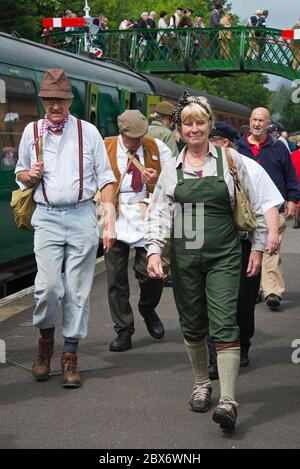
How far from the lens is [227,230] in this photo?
17.7ft

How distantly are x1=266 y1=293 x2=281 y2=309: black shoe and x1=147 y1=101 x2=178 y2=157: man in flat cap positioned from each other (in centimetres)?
194

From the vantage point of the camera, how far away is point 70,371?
243 inches

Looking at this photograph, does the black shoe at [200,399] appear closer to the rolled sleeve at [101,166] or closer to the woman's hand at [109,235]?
the woman's hand at [109,235]

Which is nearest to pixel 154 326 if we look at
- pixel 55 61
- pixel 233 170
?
→ pixel 233 170

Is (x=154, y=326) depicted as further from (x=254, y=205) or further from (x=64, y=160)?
(x=254, y=205)

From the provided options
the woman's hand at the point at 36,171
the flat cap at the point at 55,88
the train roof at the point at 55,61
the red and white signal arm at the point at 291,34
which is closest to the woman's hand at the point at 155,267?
the woman's hand at the point at 36,171

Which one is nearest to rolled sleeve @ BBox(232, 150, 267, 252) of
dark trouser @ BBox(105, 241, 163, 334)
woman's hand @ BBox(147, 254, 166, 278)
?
woman's hand @ BBox(147, 254, 166, 278)

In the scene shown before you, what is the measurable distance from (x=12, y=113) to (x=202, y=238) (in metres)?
5.83

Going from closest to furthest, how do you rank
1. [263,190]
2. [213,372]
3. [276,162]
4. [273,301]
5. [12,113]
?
[263,190] < [213,372] < [276,162] < [273,301] < [12,113]

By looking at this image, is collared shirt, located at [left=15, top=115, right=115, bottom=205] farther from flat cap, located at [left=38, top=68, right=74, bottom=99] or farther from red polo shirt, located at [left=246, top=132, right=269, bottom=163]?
red polo shirt, located at [left=246, top=132, right=269, bottom=163]

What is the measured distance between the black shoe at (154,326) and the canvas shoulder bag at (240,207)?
2.35m

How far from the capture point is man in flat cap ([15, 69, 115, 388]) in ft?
19.9

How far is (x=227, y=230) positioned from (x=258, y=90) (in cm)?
9085
